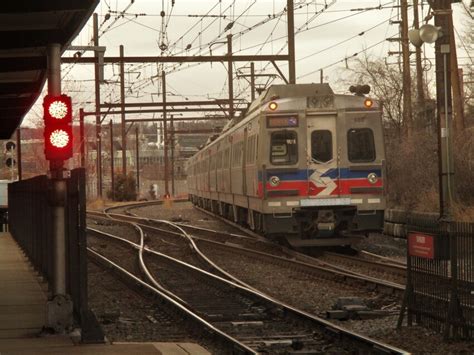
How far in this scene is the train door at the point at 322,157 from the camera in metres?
19.3

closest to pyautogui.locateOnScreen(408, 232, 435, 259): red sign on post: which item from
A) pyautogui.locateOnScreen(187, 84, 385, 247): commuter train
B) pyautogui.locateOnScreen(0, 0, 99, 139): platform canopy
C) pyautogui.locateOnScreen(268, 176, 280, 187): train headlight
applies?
pyautogui.locateOnScreen(0, 0, 99, 139): platform canopy

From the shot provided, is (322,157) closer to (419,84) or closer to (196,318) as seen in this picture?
(196,318)

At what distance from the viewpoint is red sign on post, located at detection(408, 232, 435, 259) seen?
10.1 metres

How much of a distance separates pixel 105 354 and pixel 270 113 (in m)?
11.5

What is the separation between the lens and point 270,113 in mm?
19484

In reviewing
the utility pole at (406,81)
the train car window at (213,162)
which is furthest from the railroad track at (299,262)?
the utility pole at (406,81)

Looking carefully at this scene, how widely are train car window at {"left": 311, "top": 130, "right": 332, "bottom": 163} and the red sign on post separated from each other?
8797mm

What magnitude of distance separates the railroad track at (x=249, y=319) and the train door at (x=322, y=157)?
3.87 metres

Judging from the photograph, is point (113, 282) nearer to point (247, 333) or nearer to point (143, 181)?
point (247, 333)

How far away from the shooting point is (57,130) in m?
9.82

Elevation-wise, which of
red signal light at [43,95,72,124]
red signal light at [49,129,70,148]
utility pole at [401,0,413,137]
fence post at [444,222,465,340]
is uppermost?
utility pole at [401,0,413,137]

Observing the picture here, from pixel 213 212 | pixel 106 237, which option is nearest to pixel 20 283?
pixel 106 237

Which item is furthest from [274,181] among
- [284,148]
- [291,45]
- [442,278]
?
[291,45]

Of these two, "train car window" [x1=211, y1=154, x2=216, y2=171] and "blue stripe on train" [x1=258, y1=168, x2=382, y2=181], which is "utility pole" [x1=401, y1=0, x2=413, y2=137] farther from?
"blue stripe on train" [x1=258, y1=168, x2=382, y2=181]
